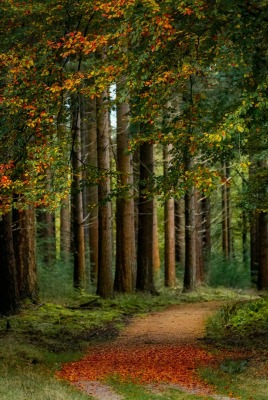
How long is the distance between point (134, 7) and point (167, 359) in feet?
21.3

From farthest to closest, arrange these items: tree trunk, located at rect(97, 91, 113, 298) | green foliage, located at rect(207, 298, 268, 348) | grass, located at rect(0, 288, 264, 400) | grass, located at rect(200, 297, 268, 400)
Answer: tree trunk, located at rect(97, 91, 113, 298)
green foliage, located at rect(207, 298, 268, 348)
grass, located at rect(200, 297, 268, 400)
grass, located at rect(0, 288, 264, 400)

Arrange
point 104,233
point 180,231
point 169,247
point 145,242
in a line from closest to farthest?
point 104,233 < point 145,242 < point 169,247 < point 180,231

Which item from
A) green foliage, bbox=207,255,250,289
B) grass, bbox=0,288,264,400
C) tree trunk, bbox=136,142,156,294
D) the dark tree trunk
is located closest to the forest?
grass, bbox=0,288,264,400

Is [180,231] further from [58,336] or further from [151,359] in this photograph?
[151,359]

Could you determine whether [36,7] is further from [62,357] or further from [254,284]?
[254,284]

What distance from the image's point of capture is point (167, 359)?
39.0ft

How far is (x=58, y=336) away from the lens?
14047 mm

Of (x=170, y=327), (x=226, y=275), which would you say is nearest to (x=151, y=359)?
(x=170, y=327)

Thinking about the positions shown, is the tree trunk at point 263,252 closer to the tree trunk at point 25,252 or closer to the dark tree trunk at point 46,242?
the dark tree trunk at point 46,242

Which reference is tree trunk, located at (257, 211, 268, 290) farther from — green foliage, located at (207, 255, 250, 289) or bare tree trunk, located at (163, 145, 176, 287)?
green foliage, located at (207, 255, 250, 289)

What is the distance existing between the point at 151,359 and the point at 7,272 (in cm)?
524

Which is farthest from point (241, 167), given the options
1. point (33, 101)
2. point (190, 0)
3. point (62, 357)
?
point (62, 357)

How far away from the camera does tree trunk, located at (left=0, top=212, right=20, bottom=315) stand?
1541cm

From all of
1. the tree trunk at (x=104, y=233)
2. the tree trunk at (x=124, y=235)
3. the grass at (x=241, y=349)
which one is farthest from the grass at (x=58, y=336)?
the grass at (x=241, y=349)
